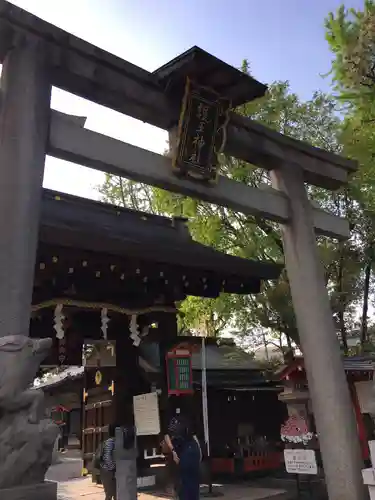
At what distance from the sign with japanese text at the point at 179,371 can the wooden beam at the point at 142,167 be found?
284cm

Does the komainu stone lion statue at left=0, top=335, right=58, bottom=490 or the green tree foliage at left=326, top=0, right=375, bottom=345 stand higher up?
the green tree foliage at left=326, top=0, right=375, bottom=345

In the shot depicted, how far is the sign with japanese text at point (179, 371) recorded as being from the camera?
7.97 m

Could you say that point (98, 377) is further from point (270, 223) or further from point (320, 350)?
point (270, 223)

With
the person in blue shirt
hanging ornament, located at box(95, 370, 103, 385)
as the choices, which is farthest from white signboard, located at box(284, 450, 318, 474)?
hanging ornament, located at box(95, 370, 103, 385)

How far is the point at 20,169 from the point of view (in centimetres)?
494

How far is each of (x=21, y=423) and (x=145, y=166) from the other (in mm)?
4022

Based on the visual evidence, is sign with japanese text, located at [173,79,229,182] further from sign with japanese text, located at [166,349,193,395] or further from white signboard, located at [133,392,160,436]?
white signboard, located at [133,392,160,436]

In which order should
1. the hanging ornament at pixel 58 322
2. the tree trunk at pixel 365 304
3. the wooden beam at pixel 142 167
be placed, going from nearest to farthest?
the wooden beam at pixel 142 167, the hanging ornament at pixel 58 322, the tree trunk at pixel 365 304

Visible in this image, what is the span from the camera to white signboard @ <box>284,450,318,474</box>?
25.6 ft

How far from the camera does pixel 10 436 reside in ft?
11.4

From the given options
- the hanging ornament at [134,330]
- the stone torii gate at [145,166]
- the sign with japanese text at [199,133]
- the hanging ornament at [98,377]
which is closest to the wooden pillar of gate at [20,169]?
the stone torii gate at [145,166]

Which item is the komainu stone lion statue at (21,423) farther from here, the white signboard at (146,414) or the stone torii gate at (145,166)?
the white signboard at (146,414)

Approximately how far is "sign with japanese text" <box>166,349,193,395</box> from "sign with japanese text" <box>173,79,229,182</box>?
3212 millimetres

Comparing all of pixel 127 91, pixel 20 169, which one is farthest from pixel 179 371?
pixel 127 91
